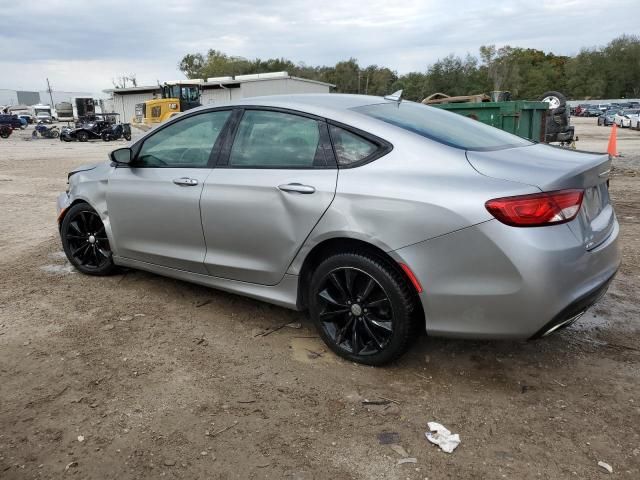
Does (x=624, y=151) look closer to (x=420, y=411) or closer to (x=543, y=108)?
(x=543, y=108)

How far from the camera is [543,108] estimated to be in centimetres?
1130

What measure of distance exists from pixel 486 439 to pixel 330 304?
1166mm

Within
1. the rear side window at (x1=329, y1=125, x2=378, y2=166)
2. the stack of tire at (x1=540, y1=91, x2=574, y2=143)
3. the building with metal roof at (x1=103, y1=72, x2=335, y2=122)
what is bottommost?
the stack of tire at (x1=540, y1=91, x2=574, y2=143)

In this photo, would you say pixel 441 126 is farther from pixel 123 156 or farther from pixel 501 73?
pixel 501 73

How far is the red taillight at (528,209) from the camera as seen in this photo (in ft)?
8.45

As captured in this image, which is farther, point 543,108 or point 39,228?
point 543,108

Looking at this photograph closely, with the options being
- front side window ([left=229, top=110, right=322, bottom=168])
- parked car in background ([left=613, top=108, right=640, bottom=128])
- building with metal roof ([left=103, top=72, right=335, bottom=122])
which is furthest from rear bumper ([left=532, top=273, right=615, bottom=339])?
building with metal roof ([left=103, top=72, right=335, bottom=122])

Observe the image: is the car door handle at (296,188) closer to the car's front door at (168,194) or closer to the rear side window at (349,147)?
the rear side window at (349,147)

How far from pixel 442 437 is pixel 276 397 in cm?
92

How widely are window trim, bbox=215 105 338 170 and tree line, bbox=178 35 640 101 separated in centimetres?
7224

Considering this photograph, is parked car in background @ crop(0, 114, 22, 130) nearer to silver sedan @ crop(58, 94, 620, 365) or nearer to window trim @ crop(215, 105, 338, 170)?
silver sedan @ crop(58, 94, 620, 365)

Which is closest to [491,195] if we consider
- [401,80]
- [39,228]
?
[39,228]

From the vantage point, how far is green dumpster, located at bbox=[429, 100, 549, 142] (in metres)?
10.5

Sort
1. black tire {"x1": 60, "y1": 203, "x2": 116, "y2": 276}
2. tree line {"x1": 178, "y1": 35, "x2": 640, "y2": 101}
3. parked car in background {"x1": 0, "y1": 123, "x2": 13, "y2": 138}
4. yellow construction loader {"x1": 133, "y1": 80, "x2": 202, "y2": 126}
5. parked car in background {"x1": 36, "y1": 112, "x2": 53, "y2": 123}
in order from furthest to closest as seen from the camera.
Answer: tree line {"x1": 178, "y1": 35, "x2": 640, "y2": 101} → parked car in background {"x1": 36, "y1": 112, "x2": 53, "y2": 123} → parked car in background {"x1": 0, "y1": 123, "x2": 13, "y2": 138} → yellow construction loader {"x1": 133, "y1": 80, "x2": 202, "y2": 126} → black tire {"x1": 60, "y1": 203, "x2": 116, "y2": 276}
